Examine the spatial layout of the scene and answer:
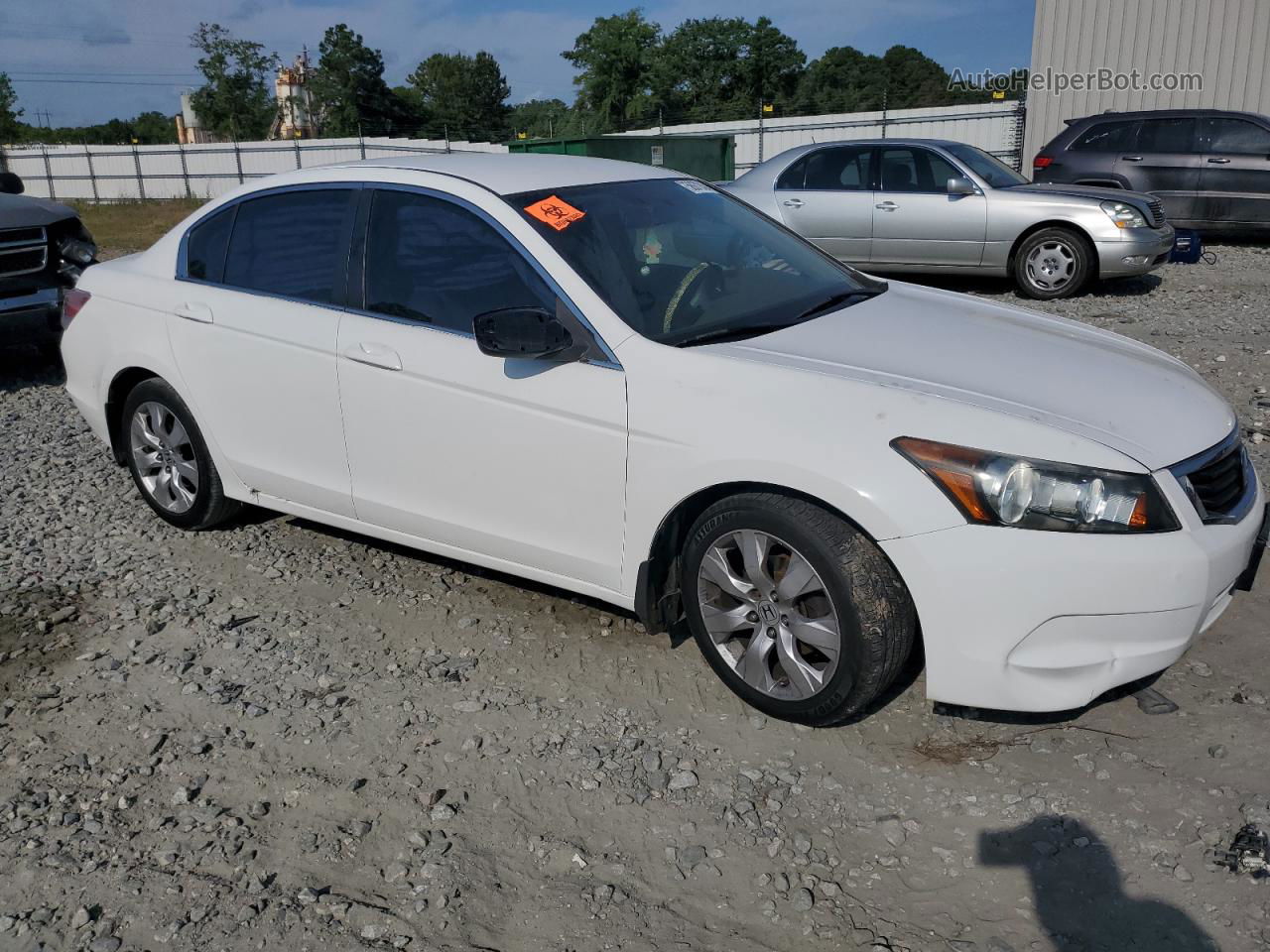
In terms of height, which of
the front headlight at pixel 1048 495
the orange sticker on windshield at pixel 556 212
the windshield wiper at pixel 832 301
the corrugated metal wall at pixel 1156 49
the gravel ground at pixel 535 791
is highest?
the corrugated metal wall at pixel 1156 49

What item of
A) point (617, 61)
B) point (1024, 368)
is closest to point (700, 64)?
point (617, 61)

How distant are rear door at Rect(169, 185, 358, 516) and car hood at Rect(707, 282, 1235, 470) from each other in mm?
1648

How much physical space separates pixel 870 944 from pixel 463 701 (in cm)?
163

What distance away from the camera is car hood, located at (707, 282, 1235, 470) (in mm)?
3182

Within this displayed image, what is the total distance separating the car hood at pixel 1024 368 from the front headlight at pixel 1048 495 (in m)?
0.12

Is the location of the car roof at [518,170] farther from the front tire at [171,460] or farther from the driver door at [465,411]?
the front tire at [171,460]

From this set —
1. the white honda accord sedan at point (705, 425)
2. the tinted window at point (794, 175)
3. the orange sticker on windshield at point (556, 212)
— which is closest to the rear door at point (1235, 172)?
the tinted window at point (794, 175)

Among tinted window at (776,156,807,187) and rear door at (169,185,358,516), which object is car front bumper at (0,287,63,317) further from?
tinted window at (776,156,807,187)

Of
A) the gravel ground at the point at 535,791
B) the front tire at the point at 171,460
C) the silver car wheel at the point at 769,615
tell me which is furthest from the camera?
the front tire at the point at 171,460

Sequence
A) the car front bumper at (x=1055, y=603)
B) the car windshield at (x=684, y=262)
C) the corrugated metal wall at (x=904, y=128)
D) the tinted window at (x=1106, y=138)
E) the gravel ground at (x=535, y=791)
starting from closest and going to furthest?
the gravel ground at (x=535, y=791)
the car front bumper at (x=1055, y=603)
the car windshield at (x=684, y=262)
the tinted window at (x=1106, y=138)
the corrugated metal wall at (x=904, y=128)

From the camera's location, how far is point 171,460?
5121mm

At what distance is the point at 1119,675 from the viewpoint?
310 cm

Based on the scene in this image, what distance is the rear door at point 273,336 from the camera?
4.29 metres

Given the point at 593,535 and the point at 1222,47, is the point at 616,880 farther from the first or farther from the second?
the point at 1222,47
